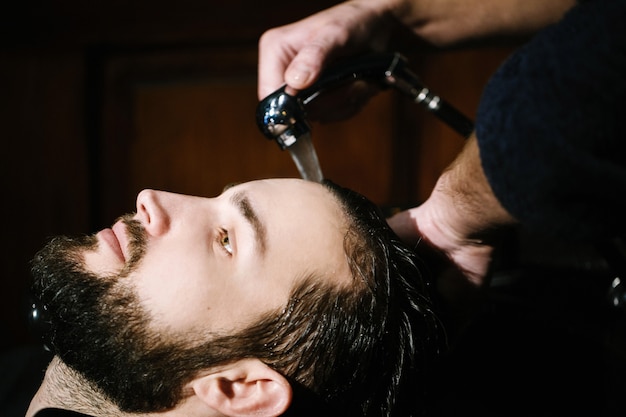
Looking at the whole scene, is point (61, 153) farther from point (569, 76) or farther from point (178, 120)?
point (569, 76)

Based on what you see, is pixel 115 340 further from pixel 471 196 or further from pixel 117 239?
pixel 471 196

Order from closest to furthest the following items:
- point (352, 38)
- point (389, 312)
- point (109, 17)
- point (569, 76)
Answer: point (569, 76), point (389, 312), point (352, 38), point (109, 17)

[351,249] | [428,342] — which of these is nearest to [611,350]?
[428,342]

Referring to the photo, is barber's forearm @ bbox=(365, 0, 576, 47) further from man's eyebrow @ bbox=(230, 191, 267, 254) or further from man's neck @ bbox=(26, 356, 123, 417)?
man's neck @ bbox=(26, 356, 123, 417)

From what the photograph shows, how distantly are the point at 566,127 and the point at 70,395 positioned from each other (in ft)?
2.47

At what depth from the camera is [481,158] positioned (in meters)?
0.77

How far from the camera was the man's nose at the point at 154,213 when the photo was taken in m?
0.96

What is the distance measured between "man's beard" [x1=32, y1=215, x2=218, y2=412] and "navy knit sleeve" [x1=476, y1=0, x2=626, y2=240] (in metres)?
0.47

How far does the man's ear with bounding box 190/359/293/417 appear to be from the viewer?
2.97 ft

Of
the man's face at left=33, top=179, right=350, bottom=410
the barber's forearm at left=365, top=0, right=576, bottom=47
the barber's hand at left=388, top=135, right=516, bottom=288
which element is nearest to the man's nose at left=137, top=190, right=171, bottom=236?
the man's face at left=33, top=179, right=350, bottom=410

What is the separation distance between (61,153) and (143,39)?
16.4 inches

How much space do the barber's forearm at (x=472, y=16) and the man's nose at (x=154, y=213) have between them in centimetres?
54

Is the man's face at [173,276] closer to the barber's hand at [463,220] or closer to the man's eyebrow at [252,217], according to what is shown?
the man's eyebrow at [252,217]

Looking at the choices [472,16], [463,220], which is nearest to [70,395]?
[463,220]
